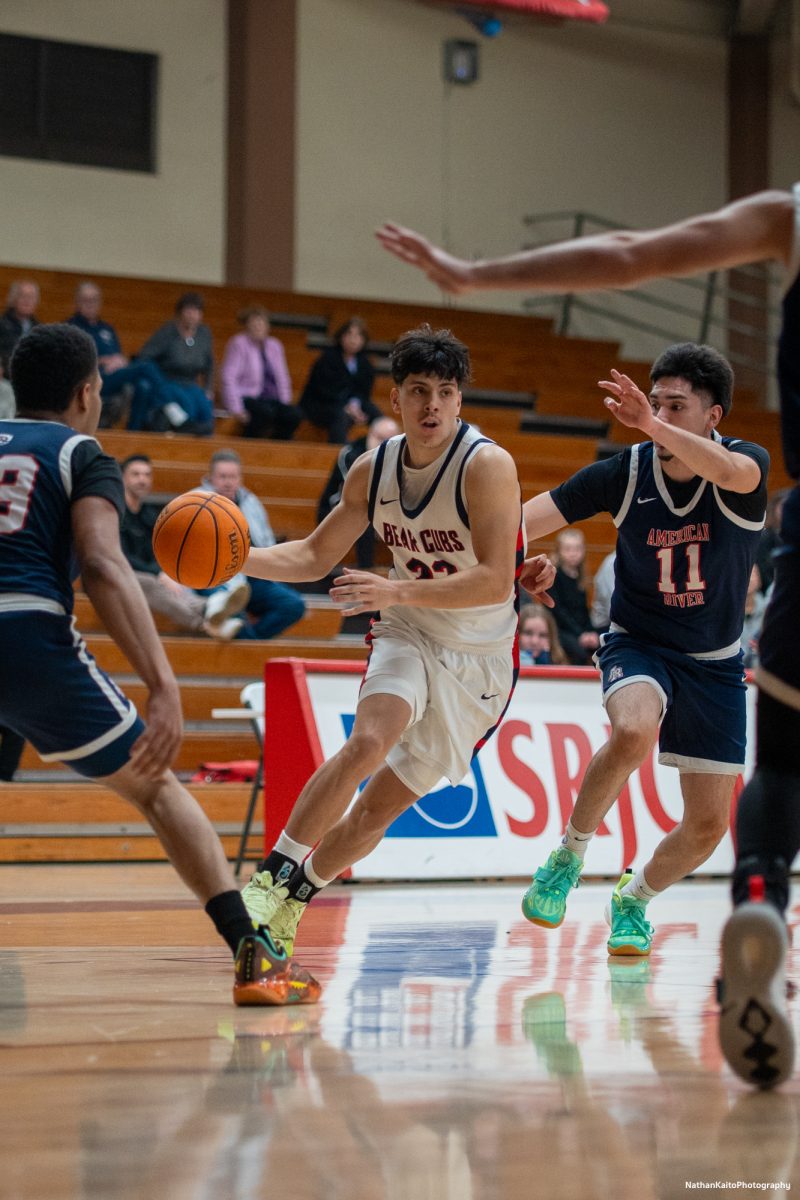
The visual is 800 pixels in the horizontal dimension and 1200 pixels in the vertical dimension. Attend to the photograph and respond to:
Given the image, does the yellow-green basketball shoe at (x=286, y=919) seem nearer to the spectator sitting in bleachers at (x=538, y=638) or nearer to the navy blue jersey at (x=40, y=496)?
the navy blue jersey at (x=40, y=496)

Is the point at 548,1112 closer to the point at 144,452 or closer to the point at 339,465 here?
the point at 339,465

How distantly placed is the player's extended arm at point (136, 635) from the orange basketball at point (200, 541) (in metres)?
1.02

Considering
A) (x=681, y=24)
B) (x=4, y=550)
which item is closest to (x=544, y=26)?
(x=681, y=24)

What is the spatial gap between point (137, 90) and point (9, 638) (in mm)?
14915

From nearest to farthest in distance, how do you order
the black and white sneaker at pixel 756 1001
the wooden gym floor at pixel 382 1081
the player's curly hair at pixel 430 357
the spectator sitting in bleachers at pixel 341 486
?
the wooden gym floor at pixel 382 1081
the black and white sneaker at pixel 756 1001
the player's curly hair at pixel 430 357
the spectator sitting in bleachers at pixel 341 486

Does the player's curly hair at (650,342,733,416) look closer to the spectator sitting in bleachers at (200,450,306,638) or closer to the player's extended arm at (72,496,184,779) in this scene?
the player's extended arm at (72,496,184,779)

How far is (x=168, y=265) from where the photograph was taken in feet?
58.4

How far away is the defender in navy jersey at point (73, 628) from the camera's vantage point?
3.81 m

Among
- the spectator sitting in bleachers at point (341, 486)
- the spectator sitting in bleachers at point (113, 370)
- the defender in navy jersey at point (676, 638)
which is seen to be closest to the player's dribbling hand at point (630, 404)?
the defender in navy jersey at point (676, 638)

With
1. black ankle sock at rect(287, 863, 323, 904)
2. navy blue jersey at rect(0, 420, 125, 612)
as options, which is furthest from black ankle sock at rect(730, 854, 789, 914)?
black ankle sock at rect(287, 863, 323, 904)

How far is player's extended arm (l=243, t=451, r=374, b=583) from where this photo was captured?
17.3ft

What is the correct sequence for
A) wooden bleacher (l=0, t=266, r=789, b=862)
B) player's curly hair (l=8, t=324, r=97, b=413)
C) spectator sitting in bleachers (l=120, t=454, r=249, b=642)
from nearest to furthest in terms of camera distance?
player's curly hair (l=8, t=324, r=97, b=413), wooden bleacher (l=0, t=266, r=789, b=862), spectator sitting in bleachers (l=120, t=454, r=249, b=642)

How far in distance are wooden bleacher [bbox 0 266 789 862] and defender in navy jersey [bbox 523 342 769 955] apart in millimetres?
5408

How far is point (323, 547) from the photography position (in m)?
5.32
